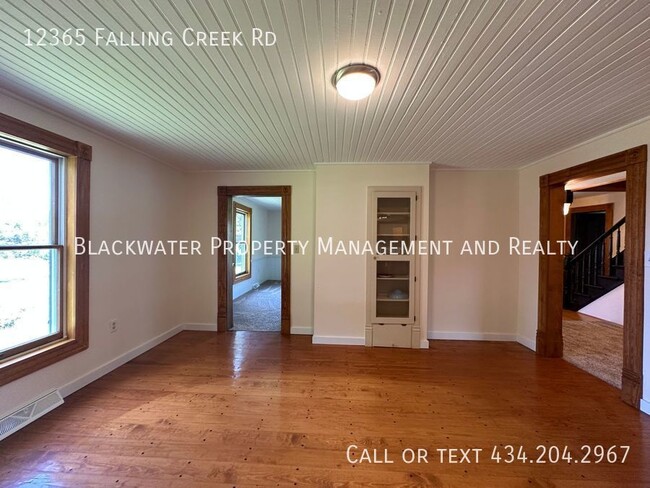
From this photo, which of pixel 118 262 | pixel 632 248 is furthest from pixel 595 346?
pixel 118 262

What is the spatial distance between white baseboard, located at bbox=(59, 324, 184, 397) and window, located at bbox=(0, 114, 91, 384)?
0.99 ft

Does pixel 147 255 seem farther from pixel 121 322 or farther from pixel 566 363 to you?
pixel 566 363

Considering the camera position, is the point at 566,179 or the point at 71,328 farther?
the point at 566,179

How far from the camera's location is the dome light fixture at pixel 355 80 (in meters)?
1.52

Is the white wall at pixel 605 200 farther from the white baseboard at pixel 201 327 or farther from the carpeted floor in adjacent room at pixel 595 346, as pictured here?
the white baseboard at pixel 201 327

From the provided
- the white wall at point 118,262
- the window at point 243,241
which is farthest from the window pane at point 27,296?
the window at point 243,241

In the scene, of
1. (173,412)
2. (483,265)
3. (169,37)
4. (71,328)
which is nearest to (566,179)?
(483,265)

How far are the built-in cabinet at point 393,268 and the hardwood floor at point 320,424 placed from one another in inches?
18.4

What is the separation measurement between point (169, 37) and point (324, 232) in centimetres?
251

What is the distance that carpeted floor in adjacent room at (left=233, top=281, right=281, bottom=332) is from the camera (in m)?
4.18

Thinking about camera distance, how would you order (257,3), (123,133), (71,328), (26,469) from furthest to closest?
(123,133)
(71,328)
(26,469)
(257,3)

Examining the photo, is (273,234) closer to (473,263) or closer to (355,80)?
(473,263)

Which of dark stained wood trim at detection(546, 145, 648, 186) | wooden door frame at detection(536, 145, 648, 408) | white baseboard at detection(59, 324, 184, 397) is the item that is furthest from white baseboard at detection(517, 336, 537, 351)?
white baseboard at detection(59, 324, 184, 397)

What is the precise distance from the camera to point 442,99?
1.84m
